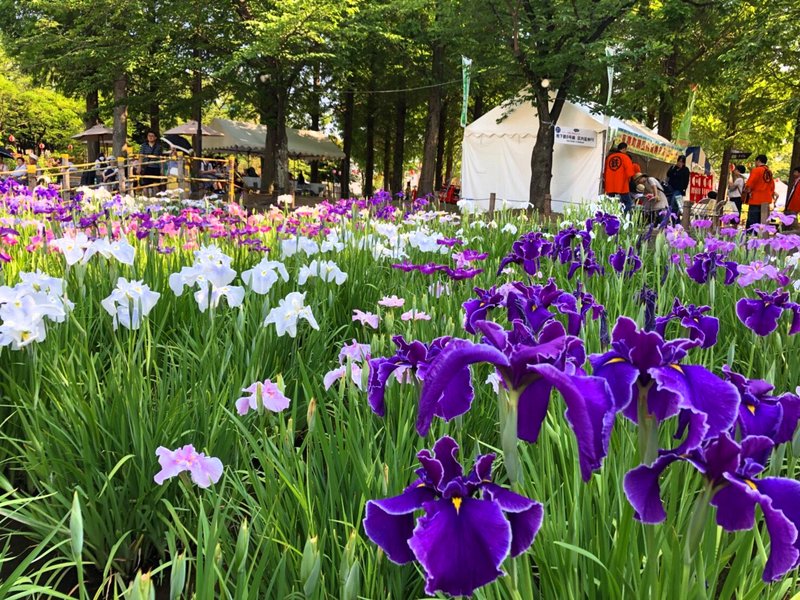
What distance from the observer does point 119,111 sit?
62.3ft

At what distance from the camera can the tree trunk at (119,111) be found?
18.5 m

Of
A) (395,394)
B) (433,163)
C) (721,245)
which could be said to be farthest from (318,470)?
(433,163)

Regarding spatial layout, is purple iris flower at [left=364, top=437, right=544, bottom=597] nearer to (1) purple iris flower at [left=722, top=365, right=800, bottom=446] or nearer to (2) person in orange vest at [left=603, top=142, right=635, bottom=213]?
(1) purple iris flower at [left=722, top=365, right=800, bottom=446]

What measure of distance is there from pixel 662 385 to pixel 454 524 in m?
0.30

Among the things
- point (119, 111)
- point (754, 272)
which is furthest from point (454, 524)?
point (119, 111)

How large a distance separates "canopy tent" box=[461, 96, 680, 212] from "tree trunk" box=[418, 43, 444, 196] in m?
1.52

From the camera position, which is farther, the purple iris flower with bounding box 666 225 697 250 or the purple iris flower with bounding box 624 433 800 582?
the purple iris flower with bounding box 666 225 697 250

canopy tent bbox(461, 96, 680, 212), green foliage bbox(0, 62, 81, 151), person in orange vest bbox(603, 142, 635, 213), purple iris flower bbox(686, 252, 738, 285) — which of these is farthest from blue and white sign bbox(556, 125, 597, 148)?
green foliage bbox(0, 62, 81, 151)

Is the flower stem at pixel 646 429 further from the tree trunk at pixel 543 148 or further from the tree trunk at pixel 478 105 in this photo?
the tree trunk at pixel 478 105

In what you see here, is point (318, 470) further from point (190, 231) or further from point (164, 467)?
point (190, 231)

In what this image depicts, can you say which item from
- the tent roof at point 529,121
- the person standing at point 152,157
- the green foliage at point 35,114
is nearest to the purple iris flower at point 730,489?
the person standing at point 152,157

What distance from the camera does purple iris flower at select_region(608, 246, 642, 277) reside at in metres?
2.50

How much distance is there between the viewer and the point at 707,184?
2239cm

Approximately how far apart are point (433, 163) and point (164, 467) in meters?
18.0
